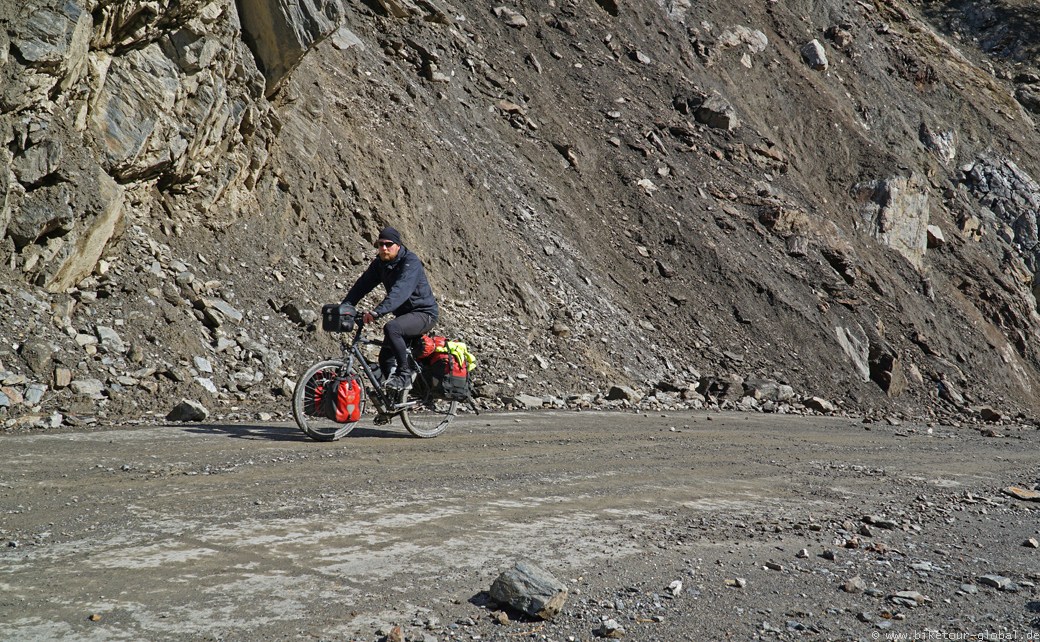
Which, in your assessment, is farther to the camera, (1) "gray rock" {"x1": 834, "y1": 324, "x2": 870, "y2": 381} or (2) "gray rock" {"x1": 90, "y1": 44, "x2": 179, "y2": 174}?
(1) "gray rock" {"x1": 834, "y1": 324, "x2": 870, "y2": 381}

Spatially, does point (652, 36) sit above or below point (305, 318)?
above

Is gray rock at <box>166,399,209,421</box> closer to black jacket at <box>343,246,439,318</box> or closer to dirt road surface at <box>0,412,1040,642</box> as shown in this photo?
dirt road surface at <box>0,412,1040,642</box>

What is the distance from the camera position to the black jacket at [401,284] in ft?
26.6

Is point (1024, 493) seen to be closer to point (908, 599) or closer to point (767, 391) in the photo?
point (908, 599)

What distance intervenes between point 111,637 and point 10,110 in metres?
8.86

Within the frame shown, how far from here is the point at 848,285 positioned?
2252 centimetres

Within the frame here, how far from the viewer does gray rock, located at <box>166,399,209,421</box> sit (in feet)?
28.8

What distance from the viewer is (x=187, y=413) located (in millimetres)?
8789

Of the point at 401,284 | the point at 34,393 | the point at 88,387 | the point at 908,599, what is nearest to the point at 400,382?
the point at 401,284

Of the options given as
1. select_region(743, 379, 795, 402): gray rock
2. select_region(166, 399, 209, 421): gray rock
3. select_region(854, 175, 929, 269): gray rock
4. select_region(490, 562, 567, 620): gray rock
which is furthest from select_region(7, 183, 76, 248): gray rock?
select_region(854, 175, 929, 269): gray rock

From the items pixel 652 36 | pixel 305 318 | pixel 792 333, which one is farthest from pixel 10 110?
pixel 652 36

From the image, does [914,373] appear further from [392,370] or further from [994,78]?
[994,78]

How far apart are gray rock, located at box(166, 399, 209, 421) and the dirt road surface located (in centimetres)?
78

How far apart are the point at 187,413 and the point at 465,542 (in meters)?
5.42
